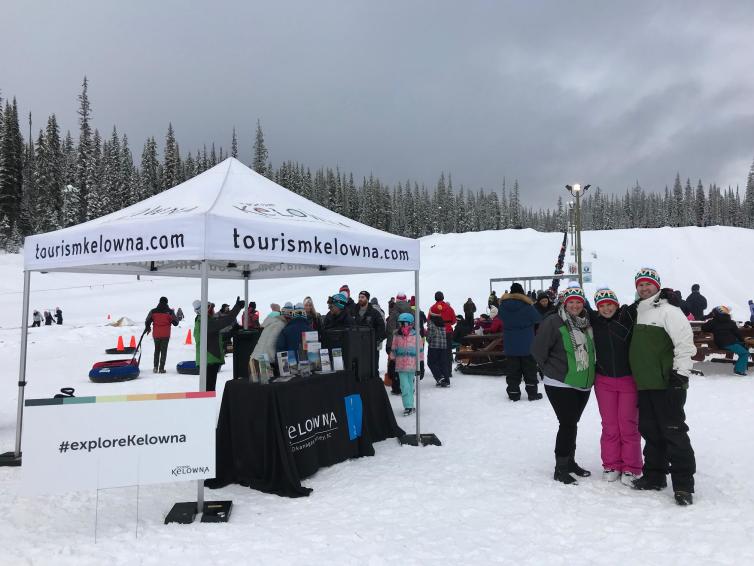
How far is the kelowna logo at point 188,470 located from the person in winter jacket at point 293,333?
1.78 metres

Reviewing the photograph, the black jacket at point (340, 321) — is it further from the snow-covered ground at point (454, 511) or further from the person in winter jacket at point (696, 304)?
the person in winter jacket at point (696, 304)

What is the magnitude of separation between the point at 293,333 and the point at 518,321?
4.67 m

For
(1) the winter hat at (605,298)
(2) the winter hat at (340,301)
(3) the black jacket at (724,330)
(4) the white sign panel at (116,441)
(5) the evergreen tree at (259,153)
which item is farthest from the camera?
(5) the evergreen tree at (259,153)

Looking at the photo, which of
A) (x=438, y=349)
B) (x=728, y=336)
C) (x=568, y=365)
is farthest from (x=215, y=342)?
(x=728, y=336)

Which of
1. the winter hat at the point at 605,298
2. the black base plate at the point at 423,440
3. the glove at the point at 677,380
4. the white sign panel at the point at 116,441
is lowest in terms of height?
the black base plate at the point at 423,440

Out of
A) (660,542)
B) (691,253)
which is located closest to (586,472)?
(660,542)

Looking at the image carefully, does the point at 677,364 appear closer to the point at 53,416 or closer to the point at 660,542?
the point at 660,542

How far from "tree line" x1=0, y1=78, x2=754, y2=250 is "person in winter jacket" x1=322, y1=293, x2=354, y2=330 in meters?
→ 54.5

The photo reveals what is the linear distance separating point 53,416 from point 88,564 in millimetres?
1100

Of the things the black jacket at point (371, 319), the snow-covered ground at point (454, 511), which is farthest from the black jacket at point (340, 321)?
the snow-covered ground at point (454, 511)

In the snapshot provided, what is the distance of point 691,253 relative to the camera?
4159 centimetres

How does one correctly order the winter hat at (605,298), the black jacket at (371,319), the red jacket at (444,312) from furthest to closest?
the red jacket at (444,312) → the black jacket at (371,319) → the winter hat at (605,298)

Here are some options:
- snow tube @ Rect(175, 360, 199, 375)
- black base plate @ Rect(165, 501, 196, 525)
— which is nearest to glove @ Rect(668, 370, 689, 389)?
black base plate @ Rect(165, 501, 196, 525)

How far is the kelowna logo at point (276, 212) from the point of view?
5051 mm
